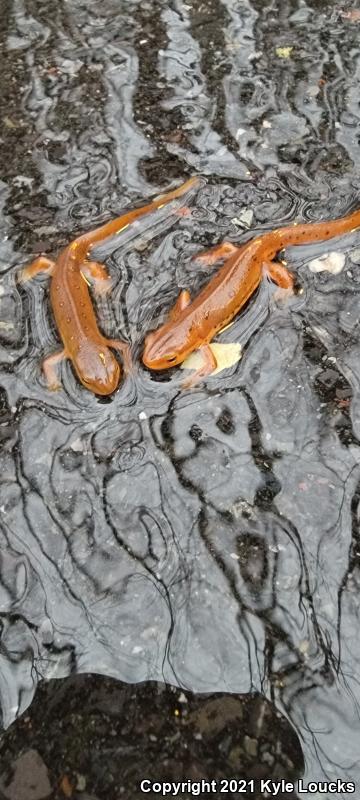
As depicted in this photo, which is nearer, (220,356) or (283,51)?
(220,356)

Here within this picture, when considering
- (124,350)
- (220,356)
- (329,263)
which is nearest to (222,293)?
(220,356)

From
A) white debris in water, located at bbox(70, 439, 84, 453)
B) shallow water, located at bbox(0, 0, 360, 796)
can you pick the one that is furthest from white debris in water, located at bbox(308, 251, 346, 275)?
white debris in water, located at bbox(70, 439, 84, 453)

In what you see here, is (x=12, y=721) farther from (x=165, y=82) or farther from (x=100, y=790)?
(x=165, y=82)

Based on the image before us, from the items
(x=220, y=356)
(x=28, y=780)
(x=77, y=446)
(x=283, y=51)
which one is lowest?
(x=28, y=780)

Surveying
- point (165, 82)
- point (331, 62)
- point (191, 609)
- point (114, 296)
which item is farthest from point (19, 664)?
point (331, 62)

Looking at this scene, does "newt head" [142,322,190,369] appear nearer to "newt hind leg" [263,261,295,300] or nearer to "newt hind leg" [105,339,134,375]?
"newt hind leg" [105,339,134,375]

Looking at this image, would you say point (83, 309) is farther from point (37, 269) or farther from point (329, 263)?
point (329, 263)

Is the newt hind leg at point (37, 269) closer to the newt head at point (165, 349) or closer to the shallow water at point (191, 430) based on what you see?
the shallow water at point (191, 430)
